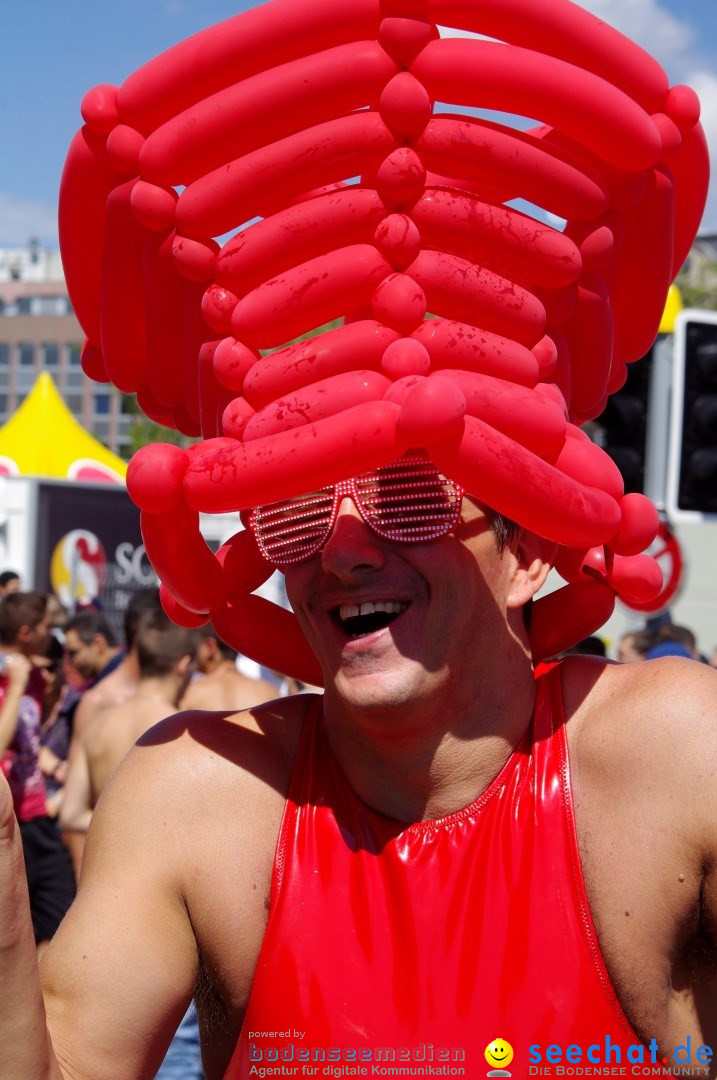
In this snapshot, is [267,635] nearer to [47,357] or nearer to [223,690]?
[223,690]

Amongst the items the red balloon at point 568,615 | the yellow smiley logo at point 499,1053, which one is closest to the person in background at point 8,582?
the red balloon at point 568,615

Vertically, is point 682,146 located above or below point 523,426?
above

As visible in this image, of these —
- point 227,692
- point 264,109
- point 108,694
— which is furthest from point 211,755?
point 108,694

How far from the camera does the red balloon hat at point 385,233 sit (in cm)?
196

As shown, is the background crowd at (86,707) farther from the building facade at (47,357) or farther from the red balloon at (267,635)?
the building facade at (47,357)

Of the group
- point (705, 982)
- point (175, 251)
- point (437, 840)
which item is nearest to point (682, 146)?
point (175, 251)

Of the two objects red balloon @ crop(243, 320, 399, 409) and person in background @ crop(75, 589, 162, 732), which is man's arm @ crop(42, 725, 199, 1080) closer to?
red balloon @ crop(243, 320, 399, 409)

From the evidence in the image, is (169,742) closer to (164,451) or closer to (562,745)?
(164,451)

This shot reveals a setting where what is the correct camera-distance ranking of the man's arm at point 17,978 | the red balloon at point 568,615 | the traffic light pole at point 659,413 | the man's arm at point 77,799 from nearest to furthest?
the man's arm at point 17,978 → the red balloon at point 568,615 → the man's arm at point 77,799 → the traffic light pole at point 659,413

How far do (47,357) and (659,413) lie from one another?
87773mm

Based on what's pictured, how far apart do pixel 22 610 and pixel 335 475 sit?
543cm

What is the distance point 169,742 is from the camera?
88.0 inches

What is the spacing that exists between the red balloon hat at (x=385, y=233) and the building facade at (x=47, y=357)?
87.3 metres

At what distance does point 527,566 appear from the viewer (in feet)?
7.43
